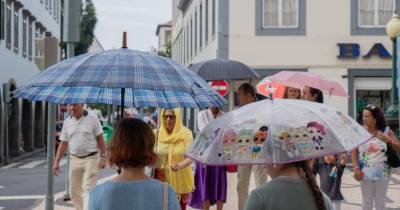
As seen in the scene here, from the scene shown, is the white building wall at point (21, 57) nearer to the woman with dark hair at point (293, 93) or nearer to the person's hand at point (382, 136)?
the woman with dark hair at point (293, 93)

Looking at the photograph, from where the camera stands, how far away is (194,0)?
34719 mm

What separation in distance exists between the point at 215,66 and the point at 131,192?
6.54 meters

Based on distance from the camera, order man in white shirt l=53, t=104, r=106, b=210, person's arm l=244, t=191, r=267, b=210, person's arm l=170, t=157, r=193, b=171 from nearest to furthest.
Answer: person's arm l=244, t=191, r=267, b=210 → person's arm l=170, t=157, r=193, b=171 → man in white shirt l=53, t=104, r=106, b=210

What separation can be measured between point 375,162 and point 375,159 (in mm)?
38

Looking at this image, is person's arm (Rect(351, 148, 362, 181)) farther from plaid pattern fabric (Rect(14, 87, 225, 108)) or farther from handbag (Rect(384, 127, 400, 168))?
plaid pattern fabric (Rect(14, 87, 225, 108))

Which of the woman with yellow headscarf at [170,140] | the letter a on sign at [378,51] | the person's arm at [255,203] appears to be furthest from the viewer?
the letter a on sign at [378,51]

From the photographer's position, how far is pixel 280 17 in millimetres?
23641

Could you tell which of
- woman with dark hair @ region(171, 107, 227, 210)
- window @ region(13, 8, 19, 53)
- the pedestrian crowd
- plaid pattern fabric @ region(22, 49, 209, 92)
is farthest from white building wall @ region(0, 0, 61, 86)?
plaid pattern fabric @ region(22, 49, 209, 92)

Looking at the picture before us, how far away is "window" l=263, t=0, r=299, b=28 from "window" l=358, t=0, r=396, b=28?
7.16 feet

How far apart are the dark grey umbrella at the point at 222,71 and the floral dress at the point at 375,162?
2.78m

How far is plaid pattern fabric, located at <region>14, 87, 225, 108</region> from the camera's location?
5449 millimetres

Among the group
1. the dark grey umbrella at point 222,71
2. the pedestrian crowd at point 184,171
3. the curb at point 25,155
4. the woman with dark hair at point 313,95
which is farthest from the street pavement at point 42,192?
the curb at point 25,155

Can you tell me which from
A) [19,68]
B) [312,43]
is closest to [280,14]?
[312,43]

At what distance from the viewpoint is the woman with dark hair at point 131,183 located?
144 inches
